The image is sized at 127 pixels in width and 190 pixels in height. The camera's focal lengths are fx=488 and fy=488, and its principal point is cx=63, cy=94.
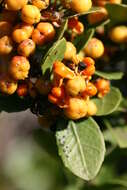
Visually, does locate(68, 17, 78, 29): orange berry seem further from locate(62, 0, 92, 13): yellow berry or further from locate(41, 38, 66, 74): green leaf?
locate(41, 38, 66, 74): green leaf

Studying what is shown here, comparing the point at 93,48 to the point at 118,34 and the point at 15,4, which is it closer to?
the point at 118,34

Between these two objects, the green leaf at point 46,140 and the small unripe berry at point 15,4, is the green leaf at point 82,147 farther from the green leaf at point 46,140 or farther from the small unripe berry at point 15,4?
the green leaf at point 46,140

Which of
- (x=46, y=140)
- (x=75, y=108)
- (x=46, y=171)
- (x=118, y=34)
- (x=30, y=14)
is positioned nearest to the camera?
(x=30, y=14)

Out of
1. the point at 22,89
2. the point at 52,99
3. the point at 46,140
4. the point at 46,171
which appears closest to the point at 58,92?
the point at 52,99

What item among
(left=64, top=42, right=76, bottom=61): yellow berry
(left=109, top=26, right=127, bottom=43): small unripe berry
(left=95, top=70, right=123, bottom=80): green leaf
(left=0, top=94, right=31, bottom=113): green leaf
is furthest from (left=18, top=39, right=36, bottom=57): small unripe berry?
(left=109, top=26, right=127, bottom=43): small unripe berry

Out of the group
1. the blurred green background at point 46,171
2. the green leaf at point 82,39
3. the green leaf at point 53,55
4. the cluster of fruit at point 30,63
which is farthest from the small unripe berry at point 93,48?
the blurred green background at point 46,171

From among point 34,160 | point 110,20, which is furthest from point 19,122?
point 110,20

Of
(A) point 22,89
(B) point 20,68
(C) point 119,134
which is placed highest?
(B) point 20,68
